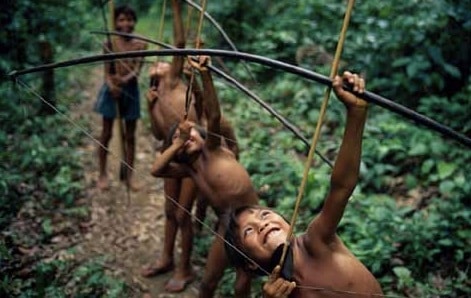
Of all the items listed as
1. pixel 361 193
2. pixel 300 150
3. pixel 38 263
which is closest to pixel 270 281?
pixel 38 263

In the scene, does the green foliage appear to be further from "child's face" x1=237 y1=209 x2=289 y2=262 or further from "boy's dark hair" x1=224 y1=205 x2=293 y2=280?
"child's face" x1=237 y1=209 x2=289 y2=262

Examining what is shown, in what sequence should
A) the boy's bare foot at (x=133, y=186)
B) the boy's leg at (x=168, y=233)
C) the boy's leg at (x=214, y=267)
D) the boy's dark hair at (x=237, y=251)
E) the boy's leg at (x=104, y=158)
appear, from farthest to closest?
1. the boy's bare foot at (x=133, y=186)
2. the boy's leg at (x=104, y=158)
3. the boy's leg at (x=168, y=233)
4. the boy's leg at (x=214, y=267)
5. the boy's dark hair at (x=237, y=251)

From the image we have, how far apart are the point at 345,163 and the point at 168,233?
236 cm

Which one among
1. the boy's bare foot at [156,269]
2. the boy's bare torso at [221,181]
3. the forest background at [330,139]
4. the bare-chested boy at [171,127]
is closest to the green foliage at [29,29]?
the forest background at [330,139]

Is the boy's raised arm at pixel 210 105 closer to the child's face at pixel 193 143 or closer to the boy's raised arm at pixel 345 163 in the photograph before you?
the child's face at pixel 193 143

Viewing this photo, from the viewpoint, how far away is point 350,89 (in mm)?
1809

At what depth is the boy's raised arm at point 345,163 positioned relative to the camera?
5.97ft

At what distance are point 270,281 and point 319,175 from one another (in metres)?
2.72

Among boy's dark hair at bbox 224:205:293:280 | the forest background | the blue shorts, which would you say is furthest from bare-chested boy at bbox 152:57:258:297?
the blue shorts

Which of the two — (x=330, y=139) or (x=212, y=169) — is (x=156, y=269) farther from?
(x=330, y=139)

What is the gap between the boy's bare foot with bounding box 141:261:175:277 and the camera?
4.07 m

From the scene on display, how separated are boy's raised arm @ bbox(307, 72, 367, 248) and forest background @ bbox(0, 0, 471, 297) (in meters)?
1.72

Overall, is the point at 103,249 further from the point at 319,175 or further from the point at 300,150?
the point at 300,150

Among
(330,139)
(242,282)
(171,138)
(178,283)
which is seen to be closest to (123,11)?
(171,138)
